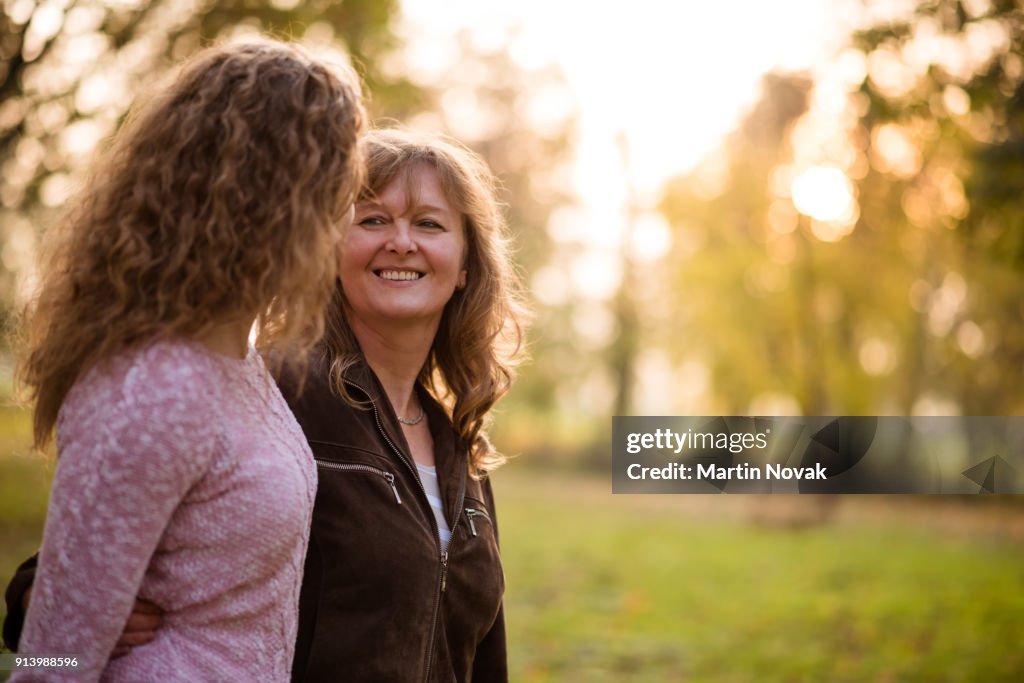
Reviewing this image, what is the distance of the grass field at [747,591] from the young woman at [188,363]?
0.72 m

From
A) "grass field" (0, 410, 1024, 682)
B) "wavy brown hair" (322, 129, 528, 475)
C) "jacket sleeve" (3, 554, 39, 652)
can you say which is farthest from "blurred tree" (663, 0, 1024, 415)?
"jacket sleeve" (3, 554, 39, 652)

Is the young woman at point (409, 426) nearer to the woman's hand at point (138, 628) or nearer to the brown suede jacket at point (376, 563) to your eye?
the brown suede jacket at point (376, 563)

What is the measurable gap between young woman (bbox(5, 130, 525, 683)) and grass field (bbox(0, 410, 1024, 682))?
0.79 metres

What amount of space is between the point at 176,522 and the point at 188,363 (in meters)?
0.30

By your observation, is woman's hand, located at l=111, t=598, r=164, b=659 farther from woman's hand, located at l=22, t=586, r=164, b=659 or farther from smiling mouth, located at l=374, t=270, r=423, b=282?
smiling mouth, located at l=374, t=270, r=423, b=282

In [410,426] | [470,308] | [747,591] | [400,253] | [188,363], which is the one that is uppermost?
[400,253]

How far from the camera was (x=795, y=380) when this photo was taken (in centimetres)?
1942

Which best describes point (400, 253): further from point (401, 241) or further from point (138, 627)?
point (138, 627)

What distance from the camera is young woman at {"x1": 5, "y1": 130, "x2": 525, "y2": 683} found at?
2.21 m

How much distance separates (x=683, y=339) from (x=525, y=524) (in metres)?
9.33

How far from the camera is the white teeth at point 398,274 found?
2570mm

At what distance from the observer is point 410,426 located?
2.68 metres

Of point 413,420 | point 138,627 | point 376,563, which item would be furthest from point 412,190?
point 138,627

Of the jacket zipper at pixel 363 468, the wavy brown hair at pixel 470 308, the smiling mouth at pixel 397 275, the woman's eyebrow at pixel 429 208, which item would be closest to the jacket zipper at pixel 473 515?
the wavy brown hair at pixel 470 308
